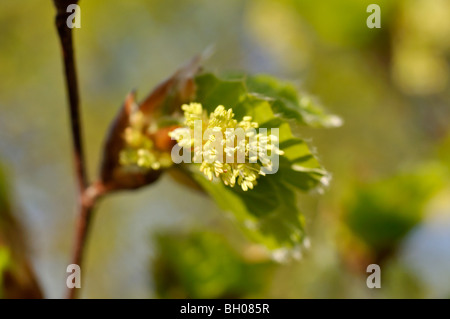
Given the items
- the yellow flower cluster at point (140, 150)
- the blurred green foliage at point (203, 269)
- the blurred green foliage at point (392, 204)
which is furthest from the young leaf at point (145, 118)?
the blurred green foliage at point (392, 204)

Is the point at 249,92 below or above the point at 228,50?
below

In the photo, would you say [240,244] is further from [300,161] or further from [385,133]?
[300,161]

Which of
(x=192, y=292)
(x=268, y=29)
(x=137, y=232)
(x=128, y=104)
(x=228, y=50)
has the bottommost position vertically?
(x=192, y=292)

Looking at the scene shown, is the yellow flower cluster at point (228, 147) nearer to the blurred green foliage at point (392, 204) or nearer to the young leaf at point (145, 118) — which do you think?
the young leaf at point (145, 118)

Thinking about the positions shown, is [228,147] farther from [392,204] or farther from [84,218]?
[392,204]

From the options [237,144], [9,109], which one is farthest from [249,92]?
[9,109]

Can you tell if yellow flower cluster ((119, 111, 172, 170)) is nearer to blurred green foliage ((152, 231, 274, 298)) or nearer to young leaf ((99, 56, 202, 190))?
young leaf ((99, 56, 202, 190))
